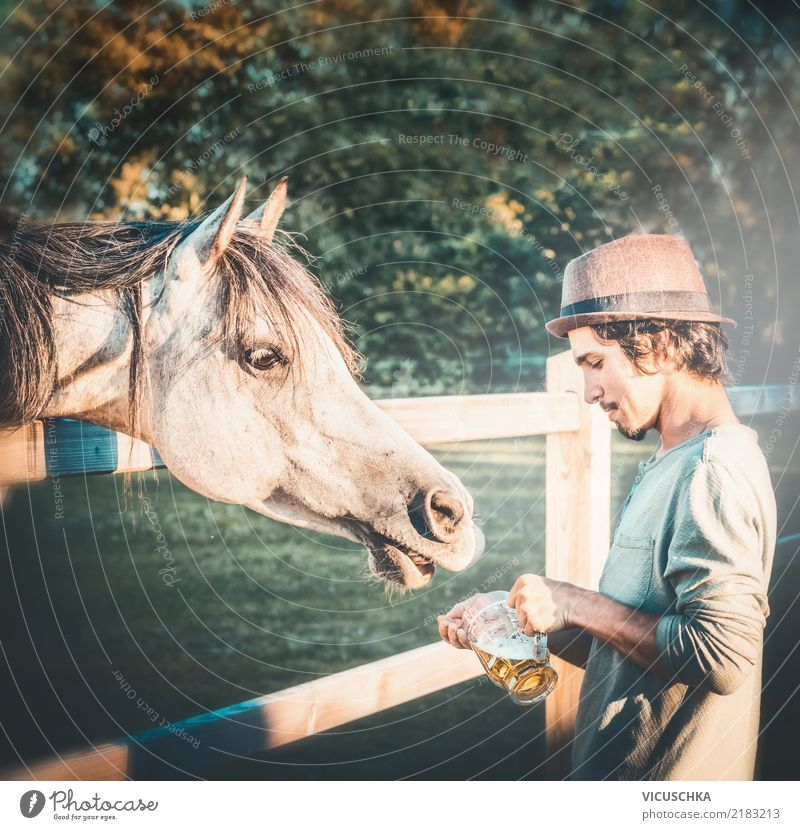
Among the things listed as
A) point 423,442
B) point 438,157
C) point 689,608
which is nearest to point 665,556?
point 689,608

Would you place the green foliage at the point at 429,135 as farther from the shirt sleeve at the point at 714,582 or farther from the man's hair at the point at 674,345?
the shirt sleeve at the point at 714,582

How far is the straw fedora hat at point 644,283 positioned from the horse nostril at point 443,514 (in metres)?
0.36

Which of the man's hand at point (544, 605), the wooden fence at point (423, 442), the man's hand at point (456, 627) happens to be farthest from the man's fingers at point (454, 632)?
the wooden fence at point (423, 442)

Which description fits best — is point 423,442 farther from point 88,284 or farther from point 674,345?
point 88,284

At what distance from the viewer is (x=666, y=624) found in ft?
2.92

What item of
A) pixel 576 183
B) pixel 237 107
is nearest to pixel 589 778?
pixel 576 183

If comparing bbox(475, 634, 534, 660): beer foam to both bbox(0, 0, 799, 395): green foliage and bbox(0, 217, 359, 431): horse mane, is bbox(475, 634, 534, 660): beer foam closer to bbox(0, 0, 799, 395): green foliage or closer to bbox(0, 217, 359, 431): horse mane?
bbox(0, 217, 359, 431): horse mane

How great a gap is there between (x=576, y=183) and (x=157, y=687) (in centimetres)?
215

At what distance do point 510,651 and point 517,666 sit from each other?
23mm

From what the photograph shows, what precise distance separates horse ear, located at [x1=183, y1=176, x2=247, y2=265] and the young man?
518 millimetres

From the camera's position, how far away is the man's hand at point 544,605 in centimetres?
97

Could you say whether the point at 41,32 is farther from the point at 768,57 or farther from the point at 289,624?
the point at 289,624

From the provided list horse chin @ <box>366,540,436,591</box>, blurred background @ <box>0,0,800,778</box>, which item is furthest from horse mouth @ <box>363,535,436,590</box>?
blurred background @ <box>0,0,800,778</box>

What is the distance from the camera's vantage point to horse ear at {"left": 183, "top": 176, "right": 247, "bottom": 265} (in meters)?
1.03
